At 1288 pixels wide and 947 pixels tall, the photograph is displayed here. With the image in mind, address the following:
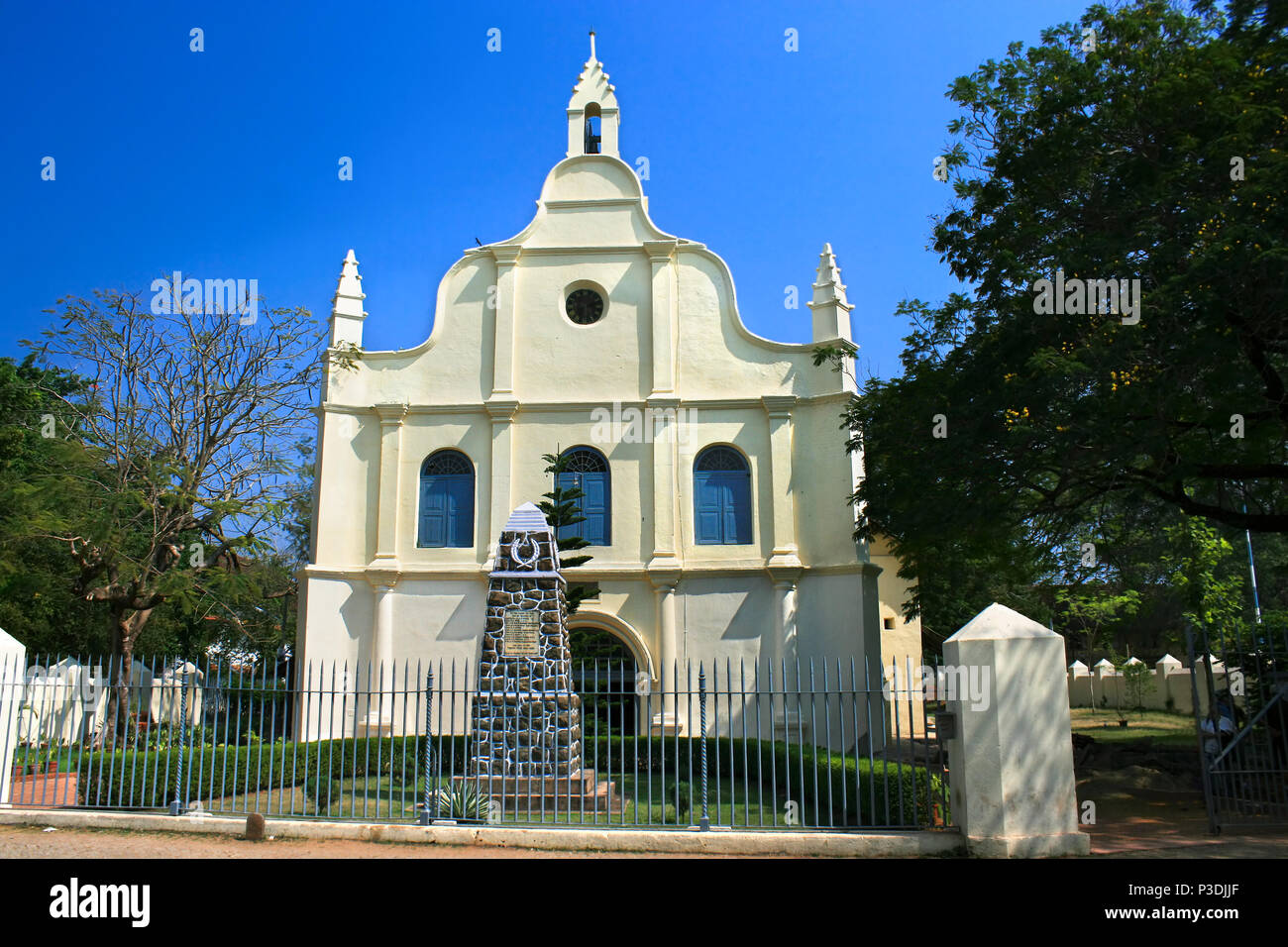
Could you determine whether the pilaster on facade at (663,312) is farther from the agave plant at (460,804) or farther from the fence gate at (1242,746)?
the agave plant at (460,804)

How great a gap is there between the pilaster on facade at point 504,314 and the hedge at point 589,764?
7.54 m

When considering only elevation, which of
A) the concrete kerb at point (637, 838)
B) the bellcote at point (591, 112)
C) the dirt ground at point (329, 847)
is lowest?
the dirt ground at point (329, 847)

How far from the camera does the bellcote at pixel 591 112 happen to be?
21.7 m

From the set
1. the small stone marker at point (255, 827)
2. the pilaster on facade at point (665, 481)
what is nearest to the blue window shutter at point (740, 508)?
the pilaster on facade at point (665, 481)

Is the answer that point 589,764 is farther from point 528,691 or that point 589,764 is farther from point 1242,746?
point 1242,746

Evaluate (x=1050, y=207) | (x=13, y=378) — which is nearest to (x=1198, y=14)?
(x=1050, y=207)

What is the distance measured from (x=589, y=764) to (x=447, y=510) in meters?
6.88

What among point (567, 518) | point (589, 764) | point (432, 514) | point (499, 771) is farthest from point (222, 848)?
point (432, 514)

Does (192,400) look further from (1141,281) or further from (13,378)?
(1141,281)

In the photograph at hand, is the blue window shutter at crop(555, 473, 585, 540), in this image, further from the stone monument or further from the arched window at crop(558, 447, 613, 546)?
the stone monument

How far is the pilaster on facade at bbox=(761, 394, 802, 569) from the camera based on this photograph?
19062 mm

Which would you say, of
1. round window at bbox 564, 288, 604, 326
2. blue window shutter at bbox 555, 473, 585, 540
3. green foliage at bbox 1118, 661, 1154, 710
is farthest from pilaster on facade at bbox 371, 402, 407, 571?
green foliage at bbox 1118, 661, 1154, 710

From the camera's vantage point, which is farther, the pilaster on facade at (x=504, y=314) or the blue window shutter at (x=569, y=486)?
the pilaster on facade at (x=504, y=314)

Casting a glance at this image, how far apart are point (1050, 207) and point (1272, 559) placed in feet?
95.0
